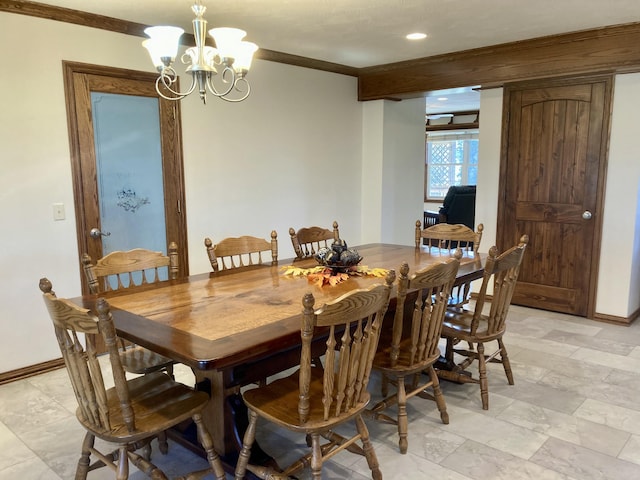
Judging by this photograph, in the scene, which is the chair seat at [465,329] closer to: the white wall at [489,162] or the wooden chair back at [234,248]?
the wooden chair back at [234,248]

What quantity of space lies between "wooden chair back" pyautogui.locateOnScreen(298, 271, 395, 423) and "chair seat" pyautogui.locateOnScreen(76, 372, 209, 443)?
45 centimetres

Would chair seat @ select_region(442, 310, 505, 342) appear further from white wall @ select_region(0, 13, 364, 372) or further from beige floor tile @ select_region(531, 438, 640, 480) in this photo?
white wall @ select_region(0, 13, 364, 372)

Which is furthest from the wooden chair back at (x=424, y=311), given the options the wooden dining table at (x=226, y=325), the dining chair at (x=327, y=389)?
the dining chair at (x=327, y=389)

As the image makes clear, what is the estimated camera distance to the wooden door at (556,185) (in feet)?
14.1

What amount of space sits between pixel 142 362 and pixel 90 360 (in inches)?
28.0

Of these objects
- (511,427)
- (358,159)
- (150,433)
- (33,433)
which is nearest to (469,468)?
(511,427)

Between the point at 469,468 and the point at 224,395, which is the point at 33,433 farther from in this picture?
the point at 469,468

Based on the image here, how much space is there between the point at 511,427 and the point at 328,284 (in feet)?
3.96

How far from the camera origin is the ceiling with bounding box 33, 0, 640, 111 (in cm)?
320

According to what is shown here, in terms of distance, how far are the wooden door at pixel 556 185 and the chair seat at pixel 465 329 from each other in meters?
1.91

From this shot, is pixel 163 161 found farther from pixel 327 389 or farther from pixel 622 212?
pixel 622 212

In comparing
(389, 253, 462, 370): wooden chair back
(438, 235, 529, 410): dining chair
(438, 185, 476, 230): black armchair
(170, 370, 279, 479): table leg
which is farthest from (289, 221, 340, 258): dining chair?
(438, 185, 476, 230): black armchair

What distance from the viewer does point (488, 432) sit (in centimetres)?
259

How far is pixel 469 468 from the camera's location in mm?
2279
